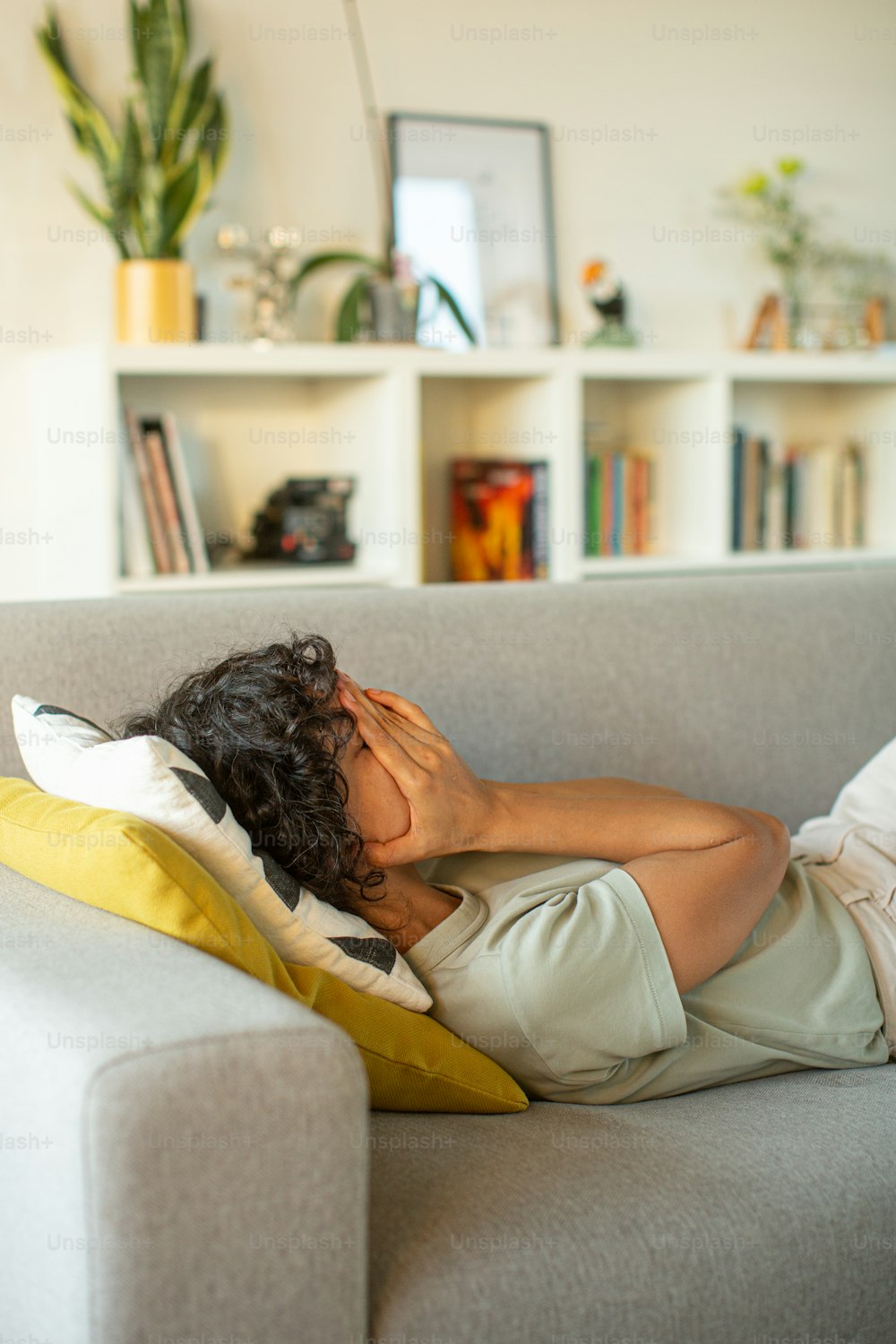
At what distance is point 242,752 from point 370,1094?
0.32 m

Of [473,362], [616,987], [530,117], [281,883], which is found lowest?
[616,987]

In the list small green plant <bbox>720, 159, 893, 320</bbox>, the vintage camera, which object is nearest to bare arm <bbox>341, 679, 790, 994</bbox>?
the vintage camera

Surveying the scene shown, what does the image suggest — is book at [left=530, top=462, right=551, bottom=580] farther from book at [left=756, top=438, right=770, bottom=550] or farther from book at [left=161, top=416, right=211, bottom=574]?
book at [left=161, top=416, right=211, bottom=574]

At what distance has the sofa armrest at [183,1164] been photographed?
0.80 metres

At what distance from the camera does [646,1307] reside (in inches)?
38.7

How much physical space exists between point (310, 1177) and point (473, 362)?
2.06m

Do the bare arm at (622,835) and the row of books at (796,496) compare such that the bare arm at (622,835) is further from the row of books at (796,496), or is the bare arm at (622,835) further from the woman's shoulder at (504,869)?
the row of books at (796,496)

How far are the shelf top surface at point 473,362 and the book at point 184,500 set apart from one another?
118mm

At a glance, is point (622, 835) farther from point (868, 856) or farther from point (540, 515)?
point (540, 515)

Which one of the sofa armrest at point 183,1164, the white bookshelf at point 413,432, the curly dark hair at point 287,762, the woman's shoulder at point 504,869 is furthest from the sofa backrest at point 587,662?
the white bookshelf at point 413,432

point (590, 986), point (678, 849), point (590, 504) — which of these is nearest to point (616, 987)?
point (590, 986)

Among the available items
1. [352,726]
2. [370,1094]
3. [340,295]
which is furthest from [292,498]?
[370,1094]

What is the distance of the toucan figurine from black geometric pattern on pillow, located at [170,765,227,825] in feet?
6.74

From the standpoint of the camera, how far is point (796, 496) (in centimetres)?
315
